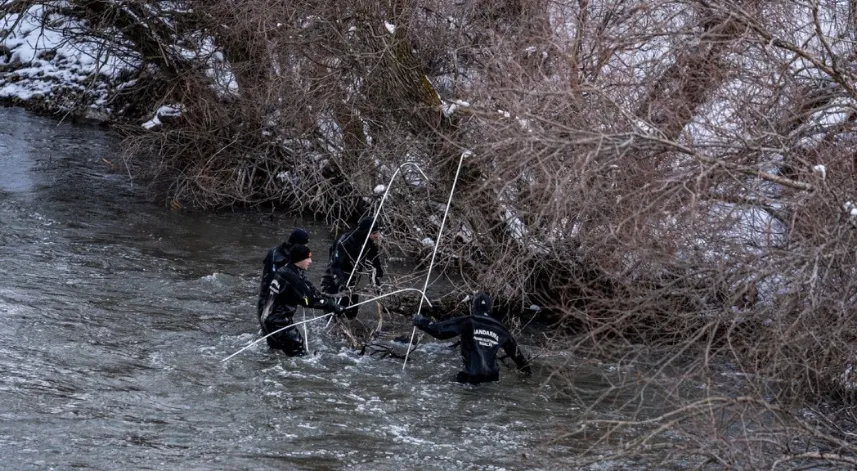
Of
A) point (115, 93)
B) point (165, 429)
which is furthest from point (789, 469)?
point (115, 93)

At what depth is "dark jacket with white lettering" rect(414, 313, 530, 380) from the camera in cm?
1103

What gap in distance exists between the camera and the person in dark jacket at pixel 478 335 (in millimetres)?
11039

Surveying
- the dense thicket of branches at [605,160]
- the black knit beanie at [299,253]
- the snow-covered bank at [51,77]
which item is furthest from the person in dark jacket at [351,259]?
the snow-covered bank at [51,77]

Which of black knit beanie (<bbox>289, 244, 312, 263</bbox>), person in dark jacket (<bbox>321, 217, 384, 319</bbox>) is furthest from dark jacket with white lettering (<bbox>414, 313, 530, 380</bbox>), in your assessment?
person in dark jacket (<bbox>321, 217, 384, 319</bbox>)

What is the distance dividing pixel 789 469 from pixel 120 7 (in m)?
14.6

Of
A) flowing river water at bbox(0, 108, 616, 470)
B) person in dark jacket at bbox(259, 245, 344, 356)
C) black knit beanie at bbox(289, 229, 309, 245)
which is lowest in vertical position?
flowing river water at bbox(0, 108, 616, 470)

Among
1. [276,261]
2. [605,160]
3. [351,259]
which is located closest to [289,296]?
[276,261]

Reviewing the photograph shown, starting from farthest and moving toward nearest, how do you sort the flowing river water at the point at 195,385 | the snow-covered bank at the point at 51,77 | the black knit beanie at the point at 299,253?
the snow-covered bank at the point at 51,77 → the black knit beanie at the point at 299,253 → the flowing river water at the point at 195,385

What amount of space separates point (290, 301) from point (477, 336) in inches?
86.1

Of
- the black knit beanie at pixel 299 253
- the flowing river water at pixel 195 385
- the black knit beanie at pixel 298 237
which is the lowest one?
the flowing river water at pixel 195 385

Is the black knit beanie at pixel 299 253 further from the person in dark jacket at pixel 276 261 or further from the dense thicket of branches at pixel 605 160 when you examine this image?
the dense thicket of branches at pixel 605 160

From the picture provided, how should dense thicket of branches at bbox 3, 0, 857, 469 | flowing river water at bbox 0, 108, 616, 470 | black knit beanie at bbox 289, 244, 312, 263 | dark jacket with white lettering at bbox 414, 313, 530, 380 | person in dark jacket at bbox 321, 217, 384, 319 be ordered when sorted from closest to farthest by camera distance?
dense thicket of branches at bbox 3, 0, 857, 469
flowing river water at bbox 0, 108, 616, 470
dark jacket with white lettering at bbox 414, 313, 530, 380
black knit beanie at bbox 289, 244, 312, 263
person in dark jacket at bbox 321, 217, 384, 319

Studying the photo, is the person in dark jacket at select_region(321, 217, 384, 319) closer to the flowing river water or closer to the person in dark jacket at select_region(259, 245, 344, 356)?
the flowing river water

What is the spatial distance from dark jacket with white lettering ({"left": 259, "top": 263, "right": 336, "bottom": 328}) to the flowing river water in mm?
543
